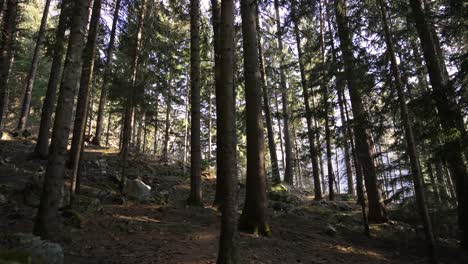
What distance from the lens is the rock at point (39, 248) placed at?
477 cm

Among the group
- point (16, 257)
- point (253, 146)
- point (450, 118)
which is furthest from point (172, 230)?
point (450, 118)

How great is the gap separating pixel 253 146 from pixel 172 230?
9.75 ft

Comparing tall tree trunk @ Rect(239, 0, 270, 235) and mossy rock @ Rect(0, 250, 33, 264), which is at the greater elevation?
Answer: tall tree trunk @ Rect(239, 0, 270, 235)

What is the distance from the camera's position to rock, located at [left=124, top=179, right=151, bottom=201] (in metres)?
10.9

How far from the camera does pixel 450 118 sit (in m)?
8.52

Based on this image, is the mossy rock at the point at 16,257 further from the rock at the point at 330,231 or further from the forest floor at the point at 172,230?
the rock at the point at 330,231

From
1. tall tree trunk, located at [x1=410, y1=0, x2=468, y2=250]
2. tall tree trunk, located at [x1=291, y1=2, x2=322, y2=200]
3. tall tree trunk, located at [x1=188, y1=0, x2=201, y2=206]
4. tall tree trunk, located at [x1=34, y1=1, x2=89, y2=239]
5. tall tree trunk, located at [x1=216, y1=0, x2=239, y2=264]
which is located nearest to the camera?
tall tree trunk, located at [x1=216, y1=0, x2=239, y2=264]

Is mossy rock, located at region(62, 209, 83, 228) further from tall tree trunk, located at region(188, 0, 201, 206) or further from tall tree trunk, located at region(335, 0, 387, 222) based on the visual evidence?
tall tree trunk, located at region(335, 0, 387, 222)

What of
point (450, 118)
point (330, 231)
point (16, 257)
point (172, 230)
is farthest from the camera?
point (330, 231)

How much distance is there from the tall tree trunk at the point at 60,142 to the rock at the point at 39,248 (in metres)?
0.44

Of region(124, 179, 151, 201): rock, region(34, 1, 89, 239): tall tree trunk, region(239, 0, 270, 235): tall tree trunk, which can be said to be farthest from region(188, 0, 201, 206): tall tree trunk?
region(34, 1, 89, 239): tall tree trunk

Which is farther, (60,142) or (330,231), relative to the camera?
(330,231)

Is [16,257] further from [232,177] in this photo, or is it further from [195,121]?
[195,121]

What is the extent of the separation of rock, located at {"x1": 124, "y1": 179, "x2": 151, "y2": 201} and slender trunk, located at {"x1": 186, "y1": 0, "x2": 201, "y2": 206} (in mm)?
1755
